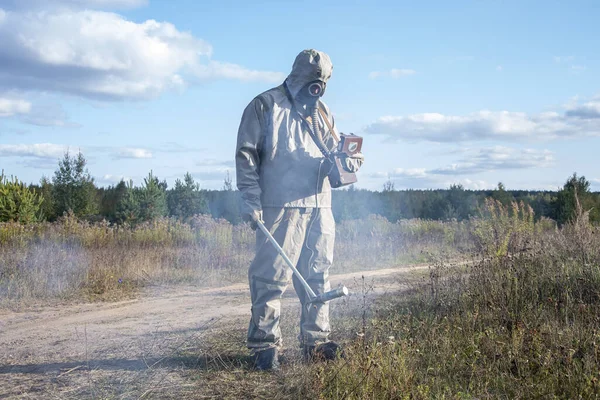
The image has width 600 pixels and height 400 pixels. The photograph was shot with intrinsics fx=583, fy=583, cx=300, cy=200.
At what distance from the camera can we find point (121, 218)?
2100 cm

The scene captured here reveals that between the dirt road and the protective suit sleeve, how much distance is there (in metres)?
1.50

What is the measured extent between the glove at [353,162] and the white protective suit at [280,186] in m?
0.17

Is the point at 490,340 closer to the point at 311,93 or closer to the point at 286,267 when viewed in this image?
the point at 286,267

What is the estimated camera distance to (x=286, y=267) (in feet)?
15.5

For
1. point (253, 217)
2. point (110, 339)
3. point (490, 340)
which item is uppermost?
point (253, 217)

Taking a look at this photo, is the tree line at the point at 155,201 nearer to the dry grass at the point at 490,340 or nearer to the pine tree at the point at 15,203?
the pine tree at the point at 15,203

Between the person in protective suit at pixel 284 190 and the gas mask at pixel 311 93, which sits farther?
the gas mask at pixel 311 93

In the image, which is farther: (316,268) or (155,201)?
(155,201)

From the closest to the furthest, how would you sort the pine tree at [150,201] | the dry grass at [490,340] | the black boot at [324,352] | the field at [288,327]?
the dry grass at [490,340] < the field at [288,327] < the black boot at [324,352] < the pine tree at [150,201]

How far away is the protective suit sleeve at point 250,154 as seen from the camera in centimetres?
465

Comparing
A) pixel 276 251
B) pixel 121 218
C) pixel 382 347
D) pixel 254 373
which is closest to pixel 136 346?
pixel 254 373

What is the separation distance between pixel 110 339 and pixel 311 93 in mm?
3441

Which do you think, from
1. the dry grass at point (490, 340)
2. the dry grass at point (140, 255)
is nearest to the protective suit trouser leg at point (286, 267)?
the dry grass at point (490, 340)

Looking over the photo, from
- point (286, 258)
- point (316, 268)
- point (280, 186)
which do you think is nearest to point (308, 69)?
point (280, 186)
